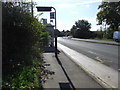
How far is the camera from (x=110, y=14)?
55.8 meters

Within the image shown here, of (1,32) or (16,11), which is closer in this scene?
(1,32)

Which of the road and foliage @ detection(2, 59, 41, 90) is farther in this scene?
the road

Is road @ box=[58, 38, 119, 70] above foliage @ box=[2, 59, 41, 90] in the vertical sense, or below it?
below

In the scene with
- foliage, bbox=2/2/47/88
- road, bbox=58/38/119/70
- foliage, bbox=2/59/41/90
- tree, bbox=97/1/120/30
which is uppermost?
tree, bbox=97/1/120/30

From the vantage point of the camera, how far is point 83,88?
620cm

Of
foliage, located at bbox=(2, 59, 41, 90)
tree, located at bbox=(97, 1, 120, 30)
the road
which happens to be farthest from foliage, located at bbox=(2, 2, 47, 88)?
tree, located at bbox=(97, 1, 120, 30)

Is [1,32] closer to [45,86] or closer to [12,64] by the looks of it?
[12,64]

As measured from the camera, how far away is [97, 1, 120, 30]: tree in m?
55.2

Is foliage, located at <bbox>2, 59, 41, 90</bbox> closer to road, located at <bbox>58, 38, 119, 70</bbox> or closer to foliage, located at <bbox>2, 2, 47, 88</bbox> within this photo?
foliage, located at <bbox>2, 2, 47, 88</bbox>

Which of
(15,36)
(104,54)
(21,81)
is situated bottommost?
(104,54)

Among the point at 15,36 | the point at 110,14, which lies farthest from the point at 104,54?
the point at 110,14

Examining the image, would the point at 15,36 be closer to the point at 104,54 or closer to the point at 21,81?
the point at 21,81

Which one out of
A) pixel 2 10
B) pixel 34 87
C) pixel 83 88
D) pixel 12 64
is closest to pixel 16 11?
pixel 2 10

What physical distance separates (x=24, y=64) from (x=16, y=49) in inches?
38.5
